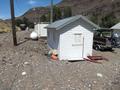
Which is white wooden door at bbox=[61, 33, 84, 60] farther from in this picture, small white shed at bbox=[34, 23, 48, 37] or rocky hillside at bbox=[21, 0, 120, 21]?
rocky hillside at bbox=[21, 0, 120, 21]

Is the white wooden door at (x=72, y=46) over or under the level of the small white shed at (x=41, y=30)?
under

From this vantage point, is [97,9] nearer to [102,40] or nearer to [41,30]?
[41,30]

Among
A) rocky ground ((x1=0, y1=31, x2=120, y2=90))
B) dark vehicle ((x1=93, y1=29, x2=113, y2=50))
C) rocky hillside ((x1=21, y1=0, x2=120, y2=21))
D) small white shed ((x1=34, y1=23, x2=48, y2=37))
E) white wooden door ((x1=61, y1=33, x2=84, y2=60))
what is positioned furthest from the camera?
rocky hillside ((x1=21, y1=0, x2=120, y2=21))

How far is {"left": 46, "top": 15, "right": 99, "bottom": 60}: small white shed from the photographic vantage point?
14844mm

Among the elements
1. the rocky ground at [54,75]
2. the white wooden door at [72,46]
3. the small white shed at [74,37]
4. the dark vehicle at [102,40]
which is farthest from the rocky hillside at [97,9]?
the rocky ground at [54,75]

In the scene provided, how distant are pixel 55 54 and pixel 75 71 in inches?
155

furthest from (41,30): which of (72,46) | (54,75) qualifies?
(54,75)

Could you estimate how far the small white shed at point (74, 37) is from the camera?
14.8m

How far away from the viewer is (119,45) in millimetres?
23938

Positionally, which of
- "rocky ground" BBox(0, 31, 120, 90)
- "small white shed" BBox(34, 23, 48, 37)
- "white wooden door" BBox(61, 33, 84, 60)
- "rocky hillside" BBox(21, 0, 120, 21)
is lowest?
"rocky ground" BBox(0, 31, 120, 90)

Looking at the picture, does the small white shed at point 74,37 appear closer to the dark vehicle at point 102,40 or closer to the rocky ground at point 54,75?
the rocky ground at point 54,75

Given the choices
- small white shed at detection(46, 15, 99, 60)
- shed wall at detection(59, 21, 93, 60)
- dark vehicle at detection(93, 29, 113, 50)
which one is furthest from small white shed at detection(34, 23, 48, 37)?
shed wall at detection(59, 21, 93, 60)

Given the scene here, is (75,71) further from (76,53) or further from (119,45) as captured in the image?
(119,45)

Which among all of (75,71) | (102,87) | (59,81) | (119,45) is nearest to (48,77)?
(59,81)
